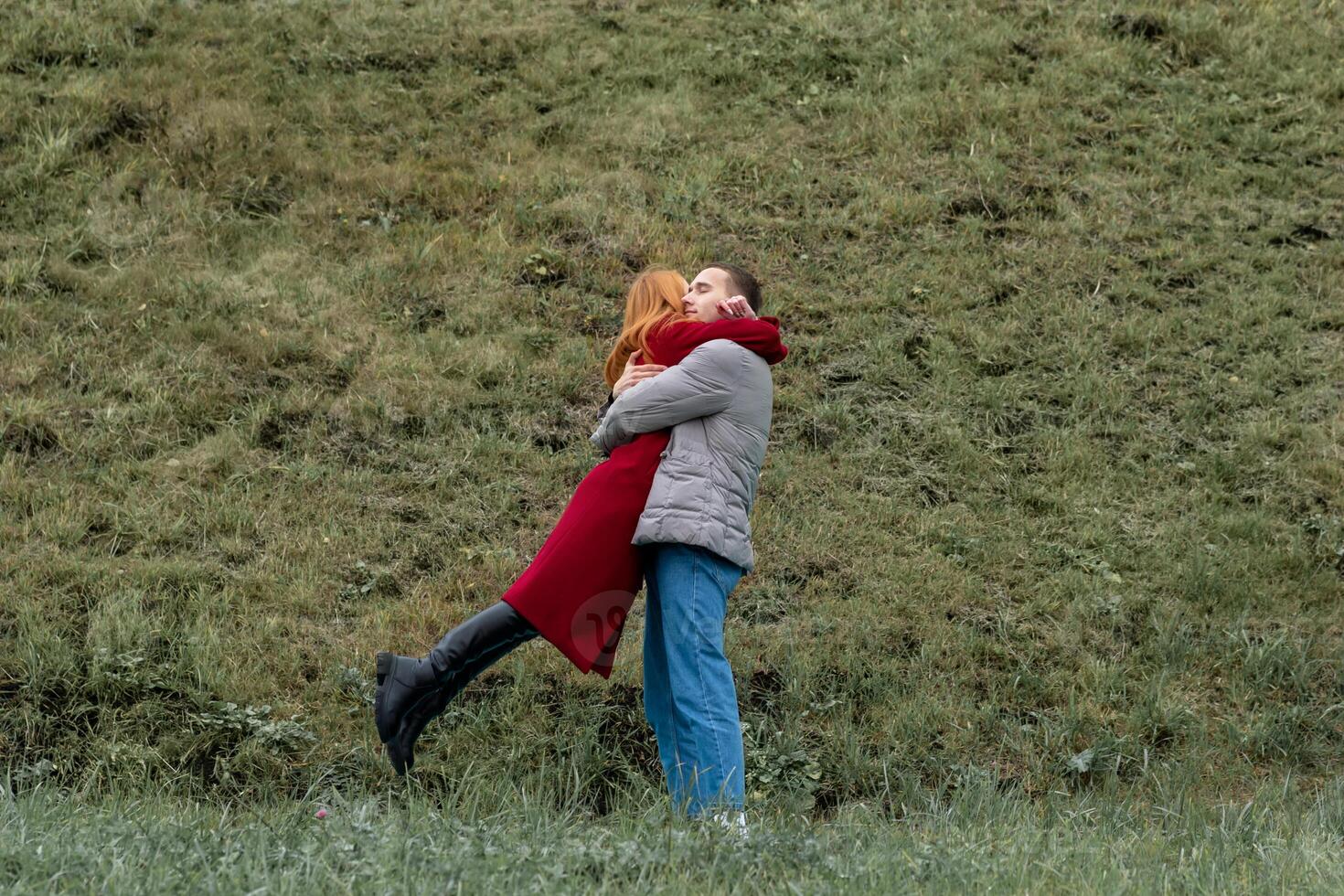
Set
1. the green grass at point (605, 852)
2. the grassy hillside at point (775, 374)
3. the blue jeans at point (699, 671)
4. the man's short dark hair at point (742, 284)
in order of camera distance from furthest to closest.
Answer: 1. the grassy hillside at point (775, 374)
2. the man's short dark hair at point (742, 284)
3. the blue jeans at point (699, 671)
4. the green grass at point (605, 852)

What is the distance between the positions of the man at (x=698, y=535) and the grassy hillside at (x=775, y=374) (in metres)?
0.30

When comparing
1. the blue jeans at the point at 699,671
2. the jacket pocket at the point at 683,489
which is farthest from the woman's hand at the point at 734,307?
the blue jeans at the point at 699,671

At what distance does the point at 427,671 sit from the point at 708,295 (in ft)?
5.05

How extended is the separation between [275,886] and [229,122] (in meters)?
7.79

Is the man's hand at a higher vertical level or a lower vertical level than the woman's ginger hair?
lower

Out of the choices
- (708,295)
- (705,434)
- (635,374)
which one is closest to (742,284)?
(708,295)

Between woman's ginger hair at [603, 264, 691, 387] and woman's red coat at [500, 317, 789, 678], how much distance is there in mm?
194

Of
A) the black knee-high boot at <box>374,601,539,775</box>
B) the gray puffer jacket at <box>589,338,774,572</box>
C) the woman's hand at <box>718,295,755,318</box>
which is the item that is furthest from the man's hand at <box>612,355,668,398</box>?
the black knee-high boot at <box>374,601,539,775</box>

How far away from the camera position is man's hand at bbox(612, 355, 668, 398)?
177 inches

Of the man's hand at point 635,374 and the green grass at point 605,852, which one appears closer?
the green grass at point 605,852

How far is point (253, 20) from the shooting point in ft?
36.1

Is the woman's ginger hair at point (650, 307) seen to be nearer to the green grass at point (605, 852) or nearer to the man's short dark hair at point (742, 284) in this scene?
the man's short dark hair at point (742, 284)

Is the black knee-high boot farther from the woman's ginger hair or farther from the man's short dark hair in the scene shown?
the man's short dark hair

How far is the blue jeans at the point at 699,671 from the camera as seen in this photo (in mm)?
4129
